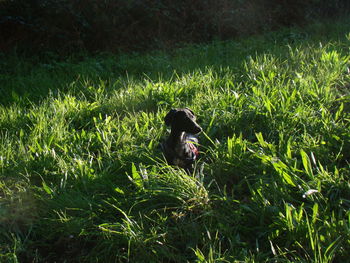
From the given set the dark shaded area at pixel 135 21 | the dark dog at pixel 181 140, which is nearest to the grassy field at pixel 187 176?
the dark dog at pixel 181 140

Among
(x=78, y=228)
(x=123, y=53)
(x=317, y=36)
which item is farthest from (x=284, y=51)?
(x=78, y=228)

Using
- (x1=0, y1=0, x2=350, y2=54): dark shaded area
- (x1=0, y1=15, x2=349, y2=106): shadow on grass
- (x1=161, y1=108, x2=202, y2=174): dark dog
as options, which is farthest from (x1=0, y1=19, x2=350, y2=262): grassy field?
(x1=0, y1=0, x2=350, y2=54): dark shaded area

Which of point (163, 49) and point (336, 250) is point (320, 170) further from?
point (163, 49)

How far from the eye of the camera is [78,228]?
2.31 metres

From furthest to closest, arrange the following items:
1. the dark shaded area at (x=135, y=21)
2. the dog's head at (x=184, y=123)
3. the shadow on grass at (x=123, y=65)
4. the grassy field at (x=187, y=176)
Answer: the dark shaded area at (x=135, y=21), the shadow on grass at (x=123, y=65), the dog's head at (x=184, y=123), the grassy field at (x=187, y=176)

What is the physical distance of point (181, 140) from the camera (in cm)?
259

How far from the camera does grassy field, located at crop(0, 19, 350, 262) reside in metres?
2.10

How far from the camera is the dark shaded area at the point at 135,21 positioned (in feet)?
21.5

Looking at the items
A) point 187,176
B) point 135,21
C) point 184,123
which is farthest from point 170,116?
point 135,21

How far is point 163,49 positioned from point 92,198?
485 centimetres

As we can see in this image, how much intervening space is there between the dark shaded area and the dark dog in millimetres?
4549

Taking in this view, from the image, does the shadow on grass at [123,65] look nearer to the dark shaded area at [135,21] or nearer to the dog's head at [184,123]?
the dark shaded area at [135,21]

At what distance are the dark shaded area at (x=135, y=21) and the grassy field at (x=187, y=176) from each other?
2.77 m

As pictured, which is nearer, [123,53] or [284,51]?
[284,51]
